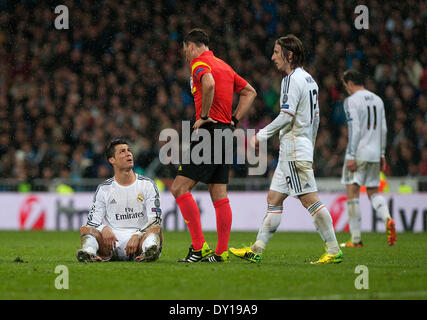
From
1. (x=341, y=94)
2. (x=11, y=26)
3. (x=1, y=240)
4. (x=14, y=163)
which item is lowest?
(x=1, y=240)

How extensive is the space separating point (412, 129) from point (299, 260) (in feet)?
30.6

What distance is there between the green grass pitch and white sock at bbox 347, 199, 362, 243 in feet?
4.10

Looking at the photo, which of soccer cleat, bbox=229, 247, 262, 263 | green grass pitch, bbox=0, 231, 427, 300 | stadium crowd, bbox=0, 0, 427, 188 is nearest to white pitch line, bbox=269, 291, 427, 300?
green grass pitch, bbox=0, 231, 427, 300

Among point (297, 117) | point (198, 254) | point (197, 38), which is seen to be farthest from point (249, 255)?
point (197, 38)

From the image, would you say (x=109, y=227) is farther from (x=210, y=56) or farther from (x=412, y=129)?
(x=412, y=129)

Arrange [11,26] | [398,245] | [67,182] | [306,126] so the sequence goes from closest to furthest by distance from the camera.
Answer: [306,126], [398,245], [67,182], [11,26]

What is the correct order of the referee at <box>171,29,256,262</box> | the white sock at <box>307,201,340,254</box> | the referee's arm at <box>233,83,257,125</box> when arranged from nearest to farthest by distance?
1. the white sock at <box>307,201,340,254</box>
2. the referee at <box>171,29,256,262</box>
3. the referee's arm at <box>233,83,257,125</box>

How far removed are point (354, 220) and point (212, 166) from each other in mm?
3591

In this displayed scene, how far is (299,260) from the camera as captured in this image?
25.1ft

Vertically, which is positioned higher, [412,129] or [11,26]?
[11,26]

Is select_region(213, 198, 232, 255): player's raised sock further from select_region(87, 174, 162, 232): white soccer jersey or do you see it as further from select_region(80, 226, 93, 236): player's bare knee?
select_region(80, 226, 93, 236): player's bare knee

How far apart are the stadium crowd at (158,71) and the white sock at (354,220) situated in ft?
17.8

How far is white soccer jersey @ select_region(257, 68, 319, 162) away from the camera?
6.97 metres
